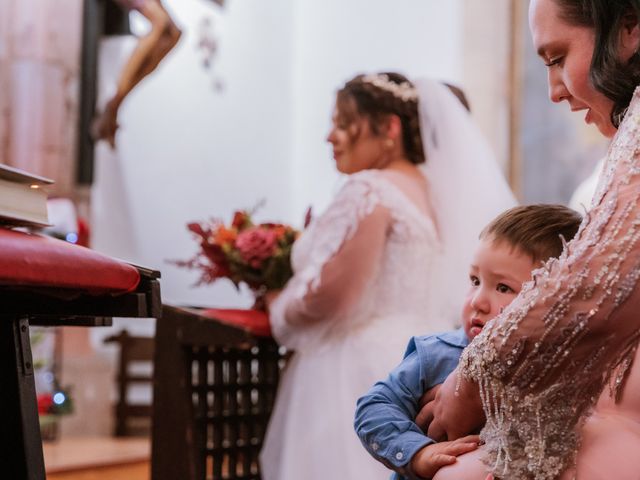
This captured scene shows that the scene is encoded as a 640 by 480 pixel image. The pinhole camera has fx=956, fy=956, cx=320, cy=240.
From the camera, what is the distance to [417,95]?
3.43 metres

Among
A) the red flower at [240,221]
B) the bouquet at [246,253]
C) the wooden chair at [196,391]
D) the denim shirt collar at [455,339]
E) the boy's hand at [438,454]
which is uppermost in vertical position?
the red flower at [240,221]

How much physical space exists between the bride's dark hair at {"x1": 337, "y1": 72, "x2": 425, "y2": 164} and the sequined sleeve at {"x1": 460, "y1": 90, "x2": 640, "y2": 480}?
90.6 inches

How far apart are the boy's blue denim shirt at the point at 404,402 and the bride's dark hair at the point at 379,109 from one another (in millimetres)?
1867

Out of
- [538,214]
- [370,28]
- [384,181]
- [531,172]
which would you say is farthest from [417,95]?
[370,28]

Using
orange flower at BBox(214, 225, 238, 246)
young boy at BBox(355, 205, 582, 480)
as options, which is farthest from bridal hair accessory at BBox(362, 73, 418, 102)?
young boy at BBox(355, 205, 582, 480)

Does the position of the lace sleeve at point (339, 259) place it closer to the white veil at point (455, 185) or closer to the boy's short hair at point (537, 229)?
the white veil at point (455, 185)

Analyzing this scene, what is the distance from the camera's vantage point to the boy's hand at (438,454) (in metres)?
1.25

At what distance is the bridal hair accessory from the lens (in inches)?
135

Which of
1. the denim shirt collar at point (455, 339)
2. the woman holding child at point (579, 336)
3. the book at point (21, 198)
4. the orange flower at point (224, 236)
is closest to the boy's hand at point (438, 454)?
the woman holding child at point (579, 336)

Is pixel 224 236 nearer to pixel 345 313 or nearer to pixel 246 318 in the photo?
pixel 246 318

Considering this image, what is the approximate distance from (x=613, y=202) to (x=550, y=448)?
0.98 feet

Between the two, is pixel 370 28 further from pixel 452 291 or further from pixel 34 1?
pixel 452 291

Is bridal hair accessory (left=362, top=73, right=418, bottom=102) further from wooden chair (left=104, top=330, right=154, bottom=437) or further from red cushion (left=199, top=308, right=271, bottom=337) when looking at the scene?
wooden chair (left=104, top=330, right=154, bottom=437)

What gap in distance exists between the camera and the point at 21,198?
1.19 m
